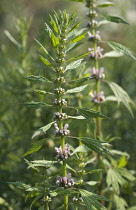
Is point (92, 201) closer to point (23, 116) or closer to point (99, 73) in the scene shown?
point (99, 73)

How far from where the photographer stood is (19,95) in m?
1.00

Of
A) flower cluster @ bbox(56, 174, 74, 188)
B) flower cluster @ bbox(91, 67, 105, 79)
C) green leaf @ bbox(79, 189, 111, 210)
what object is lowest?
green leaf @ bbox(79, 189, 111, 210)

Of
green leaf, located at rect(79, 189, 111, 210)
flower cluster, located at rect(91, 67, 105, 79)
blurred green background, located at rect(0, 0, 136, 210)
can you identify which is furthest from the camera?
blurred green background, located at rect(0, 0, 136, 210)

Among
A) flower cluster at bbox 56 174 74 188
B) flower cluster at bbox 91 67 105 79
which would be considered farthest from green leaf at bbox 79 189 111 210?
flower cluster at bbox 91 67 105 79

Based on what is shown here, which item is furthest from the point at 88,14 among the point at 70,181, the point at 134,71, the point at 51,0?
the point at 51,0

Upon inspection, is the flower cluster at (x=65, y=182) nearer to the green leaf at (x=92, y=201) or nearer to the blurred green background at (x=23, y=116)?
the green leaf at (x=92, y=201)

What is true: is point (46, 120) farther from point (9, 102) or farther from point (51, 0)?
point (51, 0)

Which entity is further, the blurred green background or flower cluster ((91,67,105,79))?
the blurred green background

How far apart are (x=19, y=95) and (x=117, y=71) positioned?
378 millimetres

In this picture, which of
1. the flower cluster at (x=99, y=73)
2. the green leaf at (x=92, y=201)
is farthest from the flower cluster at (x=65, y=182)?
the flower cluster at (x=99, y=73)

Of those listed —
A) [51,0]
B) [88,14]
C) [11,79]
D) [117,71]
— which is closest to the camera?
[88,14]

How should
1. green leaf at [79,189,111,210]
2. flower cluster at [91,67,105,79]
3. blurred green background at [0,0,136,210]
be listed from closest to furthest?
green leaf at [79,189,111,210] < flower cluster at [91,67,105,79] < blurred green background at [0,0,136,210]

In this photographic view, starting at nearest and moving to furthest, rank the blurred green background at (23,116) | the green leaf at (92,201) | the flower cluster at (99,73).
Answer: the green leaf at (92,201) → the flower cluster at (99,73) → the blurred green background at (23,116)

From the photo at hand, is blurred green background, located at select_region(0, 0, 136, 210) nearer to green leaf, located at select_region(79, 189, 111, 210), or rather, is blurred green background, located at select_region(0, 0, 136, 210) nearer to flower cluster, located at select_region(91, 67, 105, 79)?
flower cluster, located at select_region(91, 67, 105, 79)
